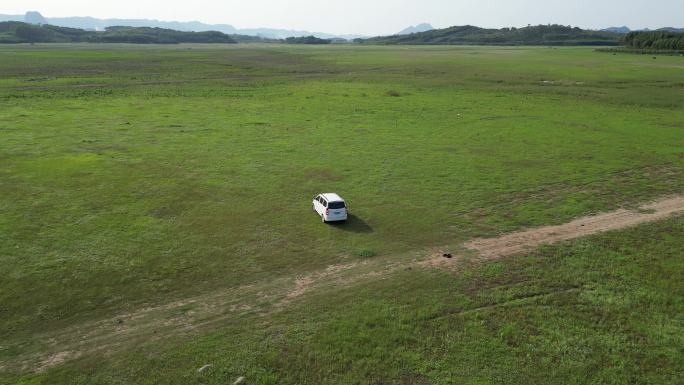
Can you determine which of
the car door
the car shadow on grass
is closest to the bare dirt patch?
the car shadow on grass

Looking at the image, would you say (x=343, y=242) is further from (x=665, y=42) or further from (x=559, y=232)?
(x=665, y=42)

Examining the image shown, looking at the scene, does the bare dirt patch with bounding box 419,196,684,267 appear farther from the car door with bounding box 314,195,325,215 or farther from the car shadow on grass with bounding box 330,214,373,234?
the car door with bounding box 314,195,325,215

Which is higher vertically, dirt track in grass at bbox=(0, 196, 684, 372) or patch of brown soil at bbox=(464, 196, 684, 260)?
patch of brown soil at bbox=(464, 196, 684, 260)

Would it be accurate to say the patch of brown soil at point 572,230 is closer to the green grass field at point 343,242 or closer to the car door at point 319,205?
the green grass field at point 343,242

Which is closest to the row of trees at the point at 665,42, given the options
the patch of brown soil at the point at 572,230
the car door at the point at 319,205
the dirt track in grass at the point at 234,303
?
the patch of brown soil at the point at 572,230

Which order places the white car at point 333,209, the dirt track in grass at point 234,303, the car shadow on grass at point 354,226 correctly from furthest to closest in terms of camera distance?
the white car at point 333,209, the car shadow on grass at point 354,226, the dirt track in grass at point 234,303

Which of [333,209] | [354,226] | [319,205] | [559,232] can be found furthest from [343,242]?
[559,232]

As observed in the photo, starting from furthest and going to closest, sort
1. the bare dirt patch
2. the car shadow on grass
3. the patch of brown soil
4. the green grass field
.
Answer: the car shadow on grass < the patch of brown soil < the bare dirt patch < the green grass field
